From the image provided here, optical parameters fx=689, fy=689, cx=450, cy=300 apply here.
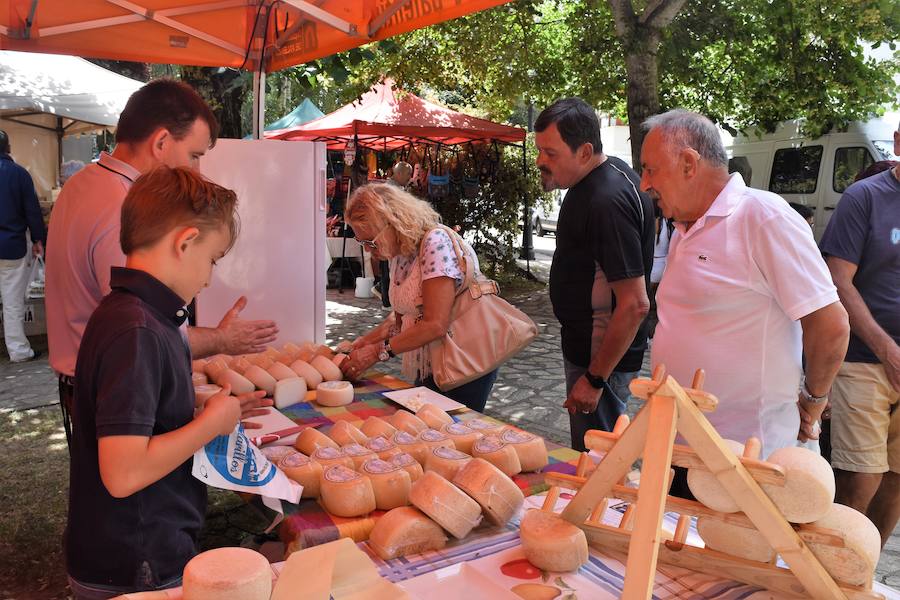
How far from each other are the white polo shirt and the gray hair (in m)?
0.11

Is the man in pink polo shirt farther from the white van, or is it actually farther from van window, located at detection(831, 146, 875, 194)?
van window, located at detection(831, 146, 875, 194)

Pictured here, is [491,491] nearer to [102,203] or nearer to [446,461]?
[446,461]

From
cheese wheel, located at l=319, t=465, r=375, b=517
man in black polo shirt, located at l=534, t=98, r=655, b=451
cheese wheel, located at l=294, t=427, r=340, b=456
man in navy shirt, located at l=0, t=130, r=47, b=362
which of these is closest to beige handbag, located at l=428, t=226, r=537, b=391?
man in black polo shirt, located at l=534, t=98, r=655, b=451

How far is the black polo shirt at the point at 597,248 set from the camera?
2.57 meters

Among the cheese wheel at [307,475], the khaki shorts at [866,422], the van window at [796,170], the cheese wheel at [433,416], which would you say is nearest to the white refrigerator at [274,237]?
the cheese wheel at [433,416]

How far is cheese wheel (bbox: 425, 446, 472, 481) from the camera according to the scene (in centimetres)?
182

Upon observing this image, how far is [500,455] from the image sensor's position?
6.36ft

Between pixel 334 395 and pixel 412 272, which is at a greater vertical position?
pixel 412 272

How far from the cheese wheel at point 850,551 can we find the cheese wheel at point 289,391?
201 cm

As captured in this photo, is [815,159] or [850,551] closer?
[850,551]

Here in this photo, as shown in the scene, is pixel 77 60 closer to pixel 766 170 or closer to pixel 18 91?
pixel 18 91

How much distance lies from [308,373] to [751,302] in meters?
1.79

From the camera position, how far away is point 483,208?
12.5m

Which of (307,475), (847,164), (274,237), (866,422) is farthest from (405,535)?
(847,164)
